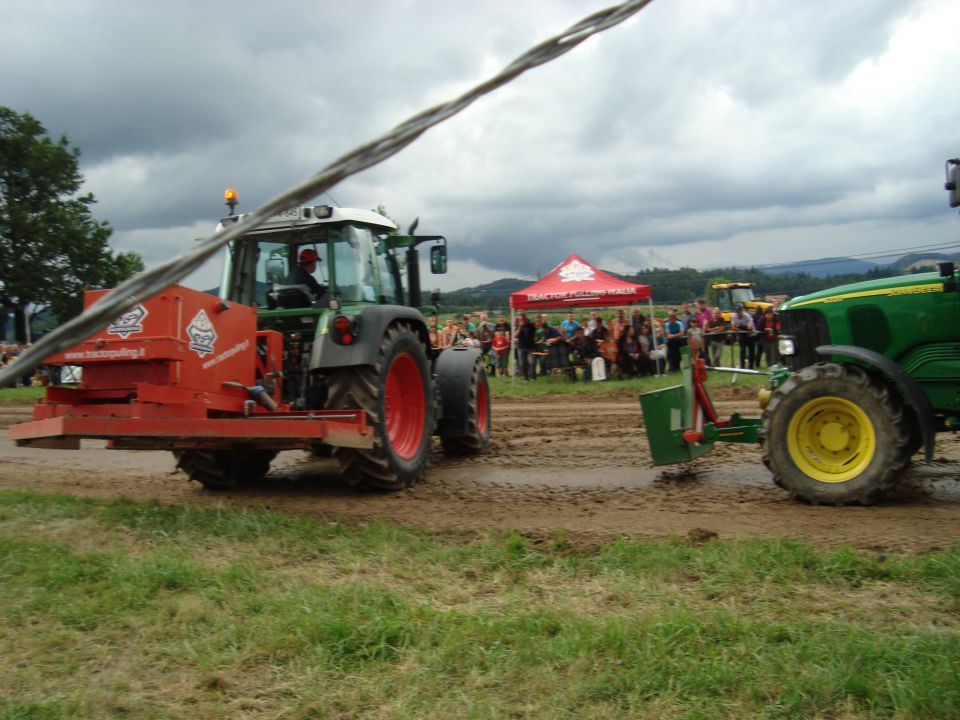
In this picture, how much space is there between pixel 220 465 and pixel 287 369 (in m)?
0.98

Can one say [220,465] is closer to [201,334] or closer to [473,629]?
[201,334]

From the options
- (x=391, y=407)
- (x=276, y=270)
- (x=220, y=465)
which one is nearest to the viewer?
(x=220, y=465)

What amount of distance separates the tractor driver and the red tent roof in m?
11.8

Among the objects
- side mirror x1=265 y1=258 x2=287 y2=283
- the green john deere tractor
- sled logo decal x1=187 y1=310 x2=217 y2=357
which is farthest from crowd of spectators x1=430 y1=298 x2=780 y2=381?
sled logo decal x1=187 y1=310 x2=217 y2=357

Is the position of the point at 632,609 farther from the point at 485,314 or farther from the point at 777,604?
the point at 485,314

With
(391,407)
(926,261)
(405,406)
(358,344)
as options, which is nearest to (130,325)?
(358,344)

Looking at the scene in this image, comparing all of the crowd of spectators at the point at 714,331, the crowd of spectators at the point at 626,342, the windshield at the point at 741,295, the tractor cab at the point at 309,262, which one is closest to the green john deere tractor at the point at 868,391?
the tractor cab at the point at 309,262

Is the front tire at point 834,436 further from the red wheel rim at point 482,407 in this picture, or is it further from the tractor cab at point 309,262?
the tractor cab at point 309,262

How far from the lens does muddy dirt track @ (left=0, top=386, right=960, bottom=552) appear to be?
516cm

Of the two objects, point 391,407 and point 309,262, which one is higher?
point 309,262

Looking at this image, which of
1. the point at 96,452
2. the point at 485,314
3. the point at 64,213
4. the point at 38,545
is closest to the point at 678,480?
the point at 38,545

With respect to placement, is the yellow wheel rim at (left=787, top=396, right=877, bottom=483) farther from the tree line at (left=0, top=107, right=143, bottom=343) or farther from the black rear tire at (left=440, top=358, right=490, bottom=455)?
the tree line at (left=0, top=107, right=143, bottom=343)

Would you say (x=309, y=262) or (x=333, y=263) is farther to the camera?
(x=309, y=262)

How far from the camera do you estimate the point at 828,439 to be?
5863 mm
